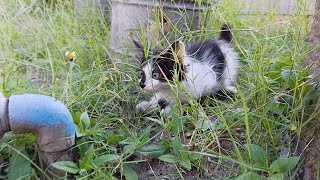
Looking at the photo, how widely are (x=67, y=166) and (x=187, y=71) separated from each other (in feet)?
2.06

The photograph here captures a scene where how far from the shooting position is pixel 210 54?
1776 mm

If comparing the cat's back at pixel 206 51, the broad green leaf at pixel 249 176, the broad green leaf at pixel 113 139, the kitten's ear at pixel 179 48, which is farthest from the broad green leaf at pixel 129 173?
the cat's back at pixel 206 51

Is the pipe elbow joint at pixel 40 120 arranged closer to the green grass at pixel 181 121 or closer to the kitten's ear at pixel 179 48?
the green grass at pixel 181 121

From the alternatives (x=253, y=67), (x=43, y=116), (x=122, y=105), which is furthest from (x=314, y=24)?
(x=43, y=116)

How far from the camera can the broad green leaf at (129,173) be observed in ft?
4.12

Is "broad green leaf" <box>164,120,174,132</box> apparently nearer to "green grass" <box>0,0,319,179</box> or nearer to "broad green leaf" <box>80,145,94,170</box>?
"green grass" <box>0,0,319,179</box>

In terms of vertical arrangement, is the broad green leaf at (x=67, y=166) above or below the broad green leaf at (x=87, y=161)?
below

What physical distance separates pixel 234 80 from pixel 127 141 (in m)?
0.60

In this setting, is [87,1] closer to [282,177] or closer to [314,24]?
[314,24]

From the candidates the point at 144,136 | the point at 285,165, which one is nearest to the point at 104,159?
the point at 144,136

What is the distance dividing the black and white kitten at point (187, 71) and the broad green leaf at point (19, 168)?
500mm

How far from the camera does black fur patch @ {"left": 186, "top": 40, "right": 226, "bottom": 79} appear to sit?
5.79 feet

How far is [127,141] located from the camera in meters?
1.34

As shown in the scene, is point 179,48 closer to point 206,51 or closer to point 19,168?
point 206,51
